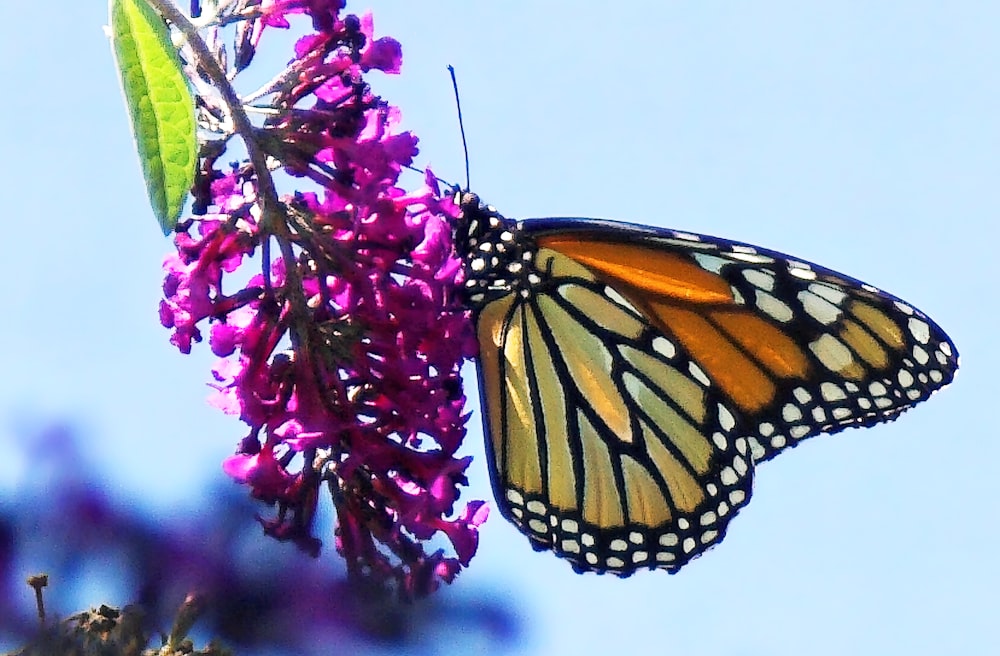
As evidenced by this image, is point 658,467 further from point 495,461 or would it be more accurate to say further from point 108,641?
point 108,641

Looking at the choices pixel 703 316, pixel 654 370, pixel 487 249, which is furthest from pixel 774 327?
pixel 487 249

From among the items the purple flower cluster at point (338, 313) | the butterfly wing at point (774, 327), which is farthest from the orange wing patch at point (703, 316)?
the purple flower cluster at point (338, 313)

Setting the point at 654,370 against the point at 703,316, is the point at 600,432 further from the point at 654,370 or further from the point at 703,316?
the point at 703,316

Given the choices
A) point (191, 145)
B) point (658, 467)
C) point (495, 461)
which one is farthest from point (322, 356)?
point (658, 467)

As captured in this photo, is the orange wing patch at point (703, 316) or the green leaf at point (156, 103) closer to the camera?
the green leaf at point (156, 103)

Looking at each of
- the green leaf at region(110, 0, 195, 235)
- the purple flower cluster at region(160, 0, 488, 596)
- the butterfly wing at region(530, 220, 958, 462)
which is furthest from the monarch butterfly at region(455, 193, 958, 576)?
the green leaf at region(110, 0, 195, 235)

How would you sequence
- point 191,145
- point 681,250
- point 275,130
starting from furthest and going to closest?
point 681,250 → point 275,130 → point 191,145

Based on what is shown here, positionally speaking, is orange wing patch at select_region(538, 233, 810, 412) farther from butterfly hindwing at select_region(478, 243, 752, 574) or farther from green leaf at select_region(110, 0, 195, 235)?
green leaf at select_region(110, 0, 195, 235)

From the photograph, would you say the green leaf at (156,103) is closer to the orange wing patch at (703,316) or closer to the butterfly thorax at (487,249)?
the butterfly thorax at (487,249)
